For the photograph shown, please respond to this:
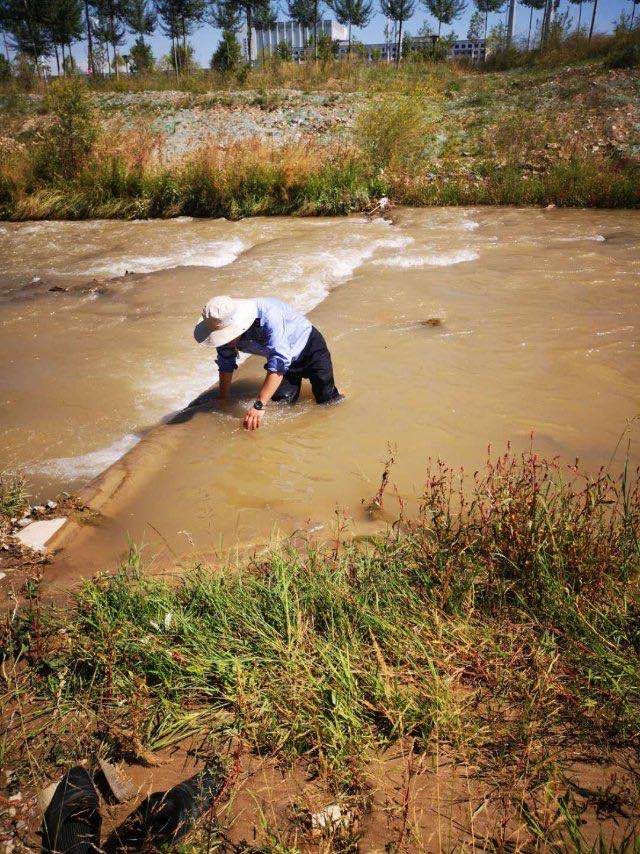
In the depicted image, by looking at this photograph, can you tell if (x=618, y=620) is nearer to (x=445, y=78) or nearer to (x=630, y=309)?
(x=630, y=309)

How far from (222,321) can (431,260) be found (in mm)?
5736

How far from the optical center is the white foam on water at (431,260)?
8.25 metres

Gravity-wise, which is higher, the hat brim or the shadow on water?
the hat brim

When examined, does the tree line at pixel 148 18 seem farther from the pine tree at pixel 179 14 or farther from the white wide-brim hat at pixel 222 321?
the white wide-brim hat at pixel 222 321

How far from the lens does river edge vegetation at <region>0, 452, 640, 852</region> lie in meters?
1.69

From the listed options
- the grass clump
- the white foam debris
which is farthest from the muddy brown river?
the white foam debris

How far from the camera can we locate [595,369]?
4.96m

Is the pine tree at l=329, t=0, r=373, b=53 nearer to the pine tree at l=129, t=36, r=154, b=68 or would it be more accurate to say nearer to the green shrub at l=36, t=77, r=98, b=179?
the pine tree at l=129, t=36, r=154, b=68

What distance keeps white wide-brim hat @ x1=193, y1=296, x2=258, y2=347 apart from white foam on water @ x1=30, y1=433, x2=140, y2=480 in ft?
3.86

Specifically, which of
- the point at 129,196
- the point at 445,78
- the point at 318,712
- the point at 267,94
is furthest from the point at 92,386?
the point at 445,78

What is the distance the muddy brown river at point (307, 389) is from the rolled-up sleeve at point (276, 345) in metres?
0.62

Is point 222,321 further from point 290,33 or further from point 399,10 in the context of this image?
point 290,33

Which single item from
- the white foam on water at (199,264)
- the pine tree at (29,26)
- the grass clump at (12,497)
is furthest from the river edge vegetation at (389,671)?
the pine tree at (29,26)

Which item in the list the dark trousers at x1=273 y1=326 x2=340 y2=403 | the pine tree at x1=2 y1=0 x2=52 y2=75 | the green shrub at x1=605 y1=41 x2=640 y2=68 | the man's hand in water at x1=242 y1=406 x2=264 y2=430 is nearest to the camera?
the man's hand in water at x1=242 y1=406 x2=264 y2=430
